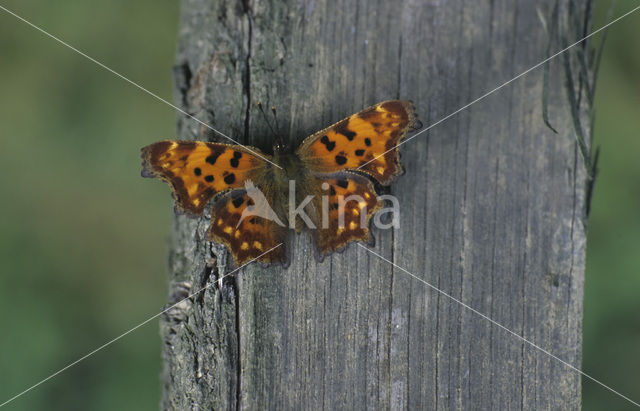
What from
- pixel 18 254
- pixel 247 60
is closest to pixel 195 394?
pixel 247 60

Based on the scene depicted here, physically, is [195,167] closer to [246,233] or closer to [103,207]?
[246,233]

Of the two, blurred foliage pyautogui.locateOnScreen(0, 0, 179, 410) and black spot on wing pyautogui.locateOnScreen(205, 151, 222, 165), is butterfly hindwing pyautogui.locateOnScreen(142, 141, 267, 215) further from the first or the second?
blurred foliage pyautogui.locateOnScreen(0, 0, 179, 410)

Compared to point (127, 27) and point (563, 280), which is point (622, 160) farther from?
point (127, 27)

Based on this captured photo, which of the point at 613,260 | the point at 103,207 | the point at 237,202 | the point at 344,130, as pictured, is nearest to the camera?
the point at 344,130

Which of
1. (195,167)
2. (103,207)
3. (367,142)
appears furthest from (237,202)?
(103,207)

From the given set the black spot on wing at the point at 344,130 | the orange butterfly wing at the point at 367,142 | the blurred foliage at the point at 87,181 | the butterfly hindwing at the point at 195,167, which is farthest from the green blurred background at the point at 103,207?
the black spot on wing at the point at 344,130

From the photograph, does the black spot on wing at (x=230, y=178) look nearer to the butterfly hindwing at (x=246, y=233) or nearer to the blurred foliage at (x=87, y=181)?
the butterfly hindwing at (x=246, y=233)
